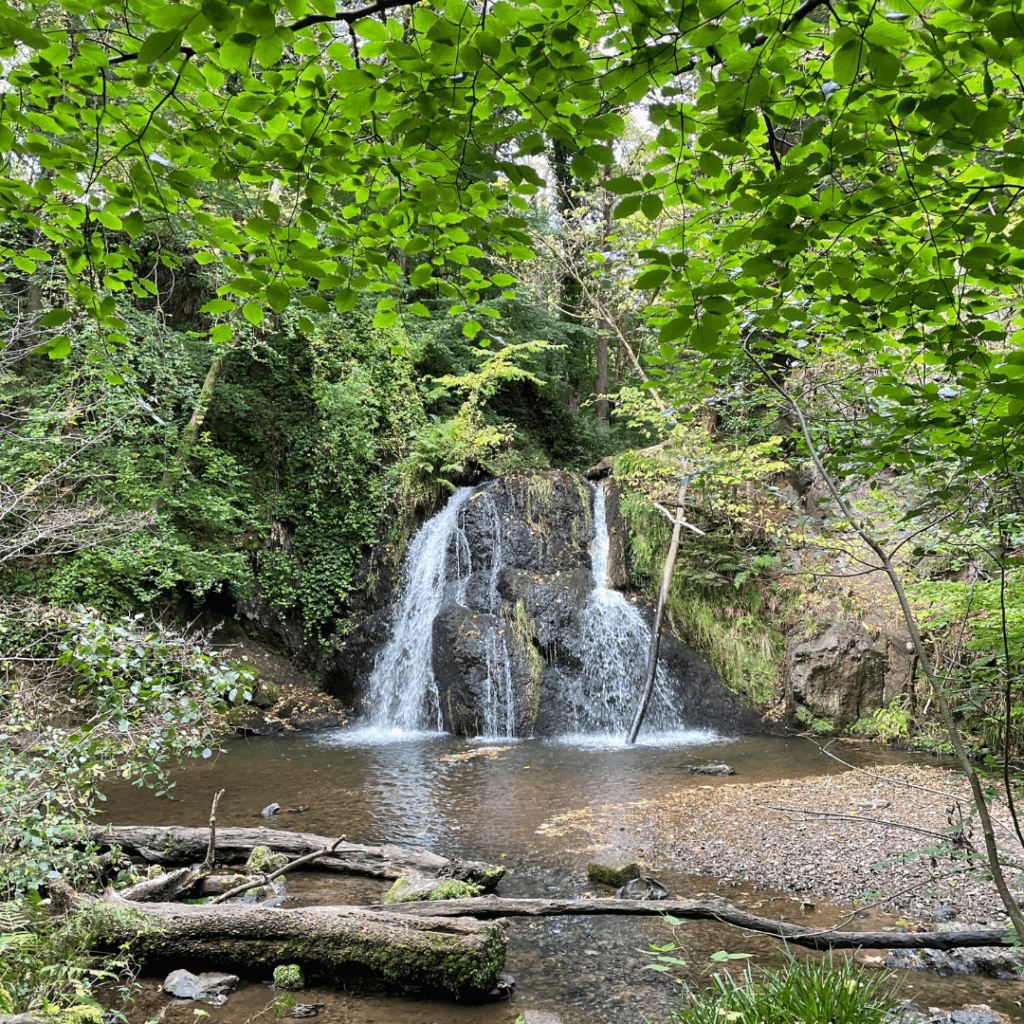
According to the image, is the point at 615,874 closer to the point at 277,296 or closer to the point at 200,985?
the point at 200,985

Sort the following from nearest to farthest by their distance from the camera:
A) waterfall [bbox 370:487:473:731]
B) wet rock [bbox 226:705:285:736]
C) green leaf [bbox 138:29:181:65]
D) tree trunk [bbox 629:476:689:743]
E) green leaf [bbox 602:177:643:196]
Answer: green leaf [bbox 138:29:181:65] < green leaf [bbox 602:177:643:196] < tree trunk [bbox 629:476:689:743] < wet rock [bbox 226:705:285:736] < waterfall [bbox 370:487:473:731]

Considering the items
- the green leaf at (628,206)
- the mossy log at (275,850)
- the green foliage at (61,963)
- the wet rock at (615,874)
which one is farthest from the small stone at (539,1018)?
the green leaf at (628,206)

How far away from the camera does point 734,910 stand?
13.0 feet

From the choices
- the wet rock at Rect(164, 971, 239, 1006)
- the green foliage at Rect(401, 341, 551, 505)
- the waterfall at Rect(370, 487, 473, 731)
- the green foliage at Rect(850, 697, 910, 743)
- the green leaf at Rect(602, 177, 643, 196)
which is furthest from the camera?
the green foliage at Rect(401, 341, 551, 505)

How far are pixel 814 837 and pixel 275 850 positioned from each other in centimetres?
458

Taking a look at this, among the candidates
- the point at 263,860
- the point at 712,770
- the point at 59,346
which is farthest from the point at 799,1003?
the point at 712,770

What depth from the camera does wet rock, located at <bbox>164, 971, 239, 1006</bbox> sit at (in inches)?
141

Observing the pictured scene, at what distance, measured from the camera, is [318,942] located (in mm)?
3740

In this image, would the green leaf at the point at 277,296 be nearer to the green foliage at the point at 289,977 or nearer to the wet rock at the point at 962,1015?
the green foliage at the point at 289,977

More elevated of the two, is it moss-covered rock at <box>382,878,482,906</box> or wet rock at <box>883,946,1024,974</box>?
moss-covered rock at <box>382,878,482,906</box>

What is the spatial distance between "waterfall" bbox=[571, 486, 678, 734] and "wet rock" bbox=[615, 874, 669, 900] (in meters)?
6.54

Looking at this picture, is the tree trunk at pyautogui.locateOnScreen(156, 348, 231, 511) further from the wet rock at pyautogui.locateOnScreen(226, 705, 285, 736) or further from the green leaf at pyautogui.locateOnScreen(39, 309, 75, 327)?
the green leaf at pyautogui.locateOnScreen(39, 309, 75, 327)

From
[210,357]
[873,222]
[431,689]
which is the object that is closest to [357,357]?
[210,357]

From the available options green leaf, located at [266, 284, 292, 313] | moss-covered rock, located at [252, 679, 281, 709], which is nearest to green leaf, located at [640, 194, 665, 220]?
green leaf, located at [266, 284, 292, 313]
